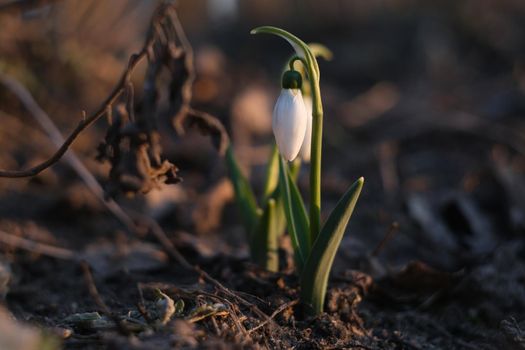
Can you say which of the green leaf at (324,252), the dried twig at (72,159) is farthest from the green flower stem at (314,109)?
the dried twig at (72,159)

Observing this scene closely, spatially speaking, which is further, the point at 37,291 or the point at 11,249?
the point at 11,249

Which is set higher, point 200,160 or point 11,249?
point 200,160

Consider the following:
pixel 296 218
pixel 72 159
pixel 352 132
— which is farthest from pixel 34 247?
pixel 352 132

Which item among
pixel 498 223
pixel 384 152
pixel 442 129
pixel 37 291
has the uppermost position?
pixel 442 129

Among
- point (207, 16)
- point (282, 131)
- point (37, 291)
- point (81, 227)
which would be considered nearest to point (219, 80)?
point (81, 227)

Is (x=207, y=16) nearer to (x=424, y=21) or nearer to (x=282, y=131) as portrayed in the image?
(x=424, y=21)

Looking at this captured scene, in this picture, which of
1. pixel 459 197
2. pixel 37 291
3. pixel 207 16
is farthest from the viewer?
pixel 207 16

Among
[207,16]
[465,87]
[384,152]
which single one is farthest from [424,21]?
[384,152]

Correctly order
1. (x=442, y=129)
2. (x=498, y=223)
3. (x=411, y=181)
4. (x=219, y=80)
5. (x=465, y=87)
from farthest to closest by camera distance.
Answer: (x=465, y=87) → (x=219, y=80) → (x=442, y=129) → (x=411, y=181) → (x=498, y=223)
